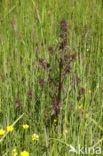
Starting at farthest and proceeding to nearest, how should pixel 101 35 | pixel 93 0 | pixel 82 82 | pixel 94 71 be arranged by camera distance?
1. pixel 93 0
2. pixel 101 35
3. pixel 94 71
4. pixel 82 82

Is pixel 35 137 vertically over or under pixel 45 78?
under

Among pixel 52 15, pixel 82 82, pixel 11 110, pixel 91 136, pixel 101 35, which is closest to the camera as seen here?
pixel 91 136

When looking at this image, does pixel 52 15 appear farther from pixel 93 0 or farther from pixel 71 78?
pixel 71 78

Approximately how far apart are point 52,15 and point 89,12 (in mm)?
295

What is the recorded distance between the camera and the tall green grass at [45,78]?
1806 mm

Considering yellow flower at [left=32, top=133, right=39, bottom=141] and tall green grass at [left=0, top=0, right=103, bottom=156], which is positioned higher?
tall green grass at [left=0, top=0, right=103, bottom=156]

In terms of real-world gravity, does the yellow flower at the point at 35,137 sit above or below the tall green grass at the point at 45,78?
below

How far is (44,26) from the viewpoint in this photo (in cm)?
295

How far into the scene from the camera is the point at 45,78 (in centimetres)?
213

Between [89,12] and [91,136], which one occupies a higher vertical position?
[89,12]

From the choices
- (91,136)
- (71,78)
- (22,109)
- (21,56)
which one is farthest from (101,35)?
(91,136)

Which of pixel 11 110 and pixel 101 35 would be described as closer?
pixel 11 110

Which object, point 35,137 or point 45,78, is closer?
point 35,137

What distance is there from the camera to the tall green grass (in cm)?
181
